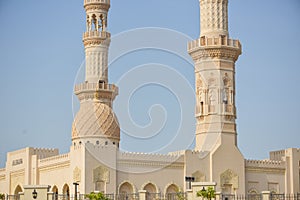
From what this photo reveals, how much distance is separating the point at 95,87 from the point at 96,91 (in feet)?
0.87

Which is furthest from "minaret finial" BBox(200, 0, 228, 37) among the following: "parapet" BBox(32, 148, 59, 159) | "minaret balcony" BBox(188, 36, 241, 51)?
"parapet" BBox(32, 148, 59, 159)

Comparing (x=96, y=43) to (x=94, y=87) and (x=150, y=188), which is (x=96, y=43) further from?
(x=150, y=188)

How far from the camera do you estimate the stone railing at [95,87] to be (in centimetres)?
4003

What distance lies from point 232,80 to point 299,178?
6443 millimetres

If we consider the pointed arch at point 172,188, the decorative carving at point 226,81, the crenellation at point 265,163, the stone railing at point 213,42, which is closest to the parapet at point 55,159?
the pointed arch at point 172,188

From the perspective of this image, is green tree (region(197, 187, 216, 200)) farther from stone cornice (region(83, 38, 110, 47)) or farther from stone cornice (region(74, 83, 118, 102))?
stone cornice (region(83, 38, 110, 47))

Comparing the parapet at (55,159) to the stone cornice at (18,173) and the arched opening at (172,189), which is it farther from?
the arched opening at (172,189)

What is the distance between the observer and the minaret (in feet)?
115

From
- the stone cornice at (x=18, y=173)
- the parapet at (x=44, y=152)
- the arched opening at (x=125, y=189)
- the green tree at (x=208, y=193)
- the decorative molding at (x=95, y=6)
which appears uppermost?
the decorative molding at (x=95, y=6)

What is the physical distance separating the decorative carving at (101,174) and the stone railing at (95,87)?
27.1 feet

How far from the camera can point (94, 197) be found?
27.8m

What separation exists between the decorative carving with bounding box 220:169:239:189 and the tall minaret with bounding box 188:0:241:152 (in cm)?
156

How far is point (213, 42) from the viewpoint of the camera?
37.0 m

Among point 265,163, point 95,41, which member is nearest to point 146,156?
point 265,163
